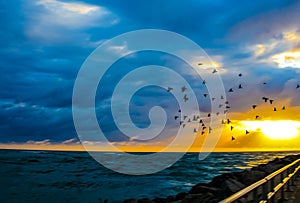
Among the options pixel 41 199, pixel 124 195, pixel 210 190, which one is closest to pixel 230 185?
pixel 210 190

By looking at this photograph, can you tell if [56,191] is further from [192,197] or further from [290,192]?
[290,192]

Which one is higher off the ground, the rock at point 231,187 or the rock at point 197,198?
the rock at point 231,187

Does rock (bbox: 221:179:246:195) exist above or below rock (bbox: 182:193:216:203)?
above

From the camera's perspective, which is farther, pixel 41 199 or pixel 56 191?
pixel 56 191

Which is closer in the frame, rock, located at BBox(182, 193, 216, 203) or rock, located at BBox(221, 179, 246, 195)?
rock, located at BBox(182, 193, 216, 203)

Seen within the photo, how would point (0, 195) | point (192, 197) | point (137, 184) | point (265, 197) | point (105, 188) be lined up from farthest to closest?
point (137, 184) < point (105, 188) < point (0, 195) < point (192, 197) < point (265, 197)

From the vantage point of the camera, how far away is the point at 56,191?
94.5 feet

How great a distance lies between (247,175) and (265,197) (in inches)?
623

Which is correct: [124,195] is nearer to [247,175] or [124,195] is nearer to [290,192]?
[247,175]

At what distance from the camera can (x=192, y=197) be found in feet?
53.0

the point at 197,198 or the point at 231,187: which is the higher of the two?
the point at 231,187

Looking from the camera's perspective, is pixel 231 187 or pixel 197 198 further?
pixel 231 187

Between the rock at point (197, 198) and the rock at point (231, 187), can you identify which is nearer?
the rock at point (197, 198)

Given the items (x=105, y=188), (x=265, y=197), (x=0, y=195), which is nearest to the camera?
(x=265, y=197)
